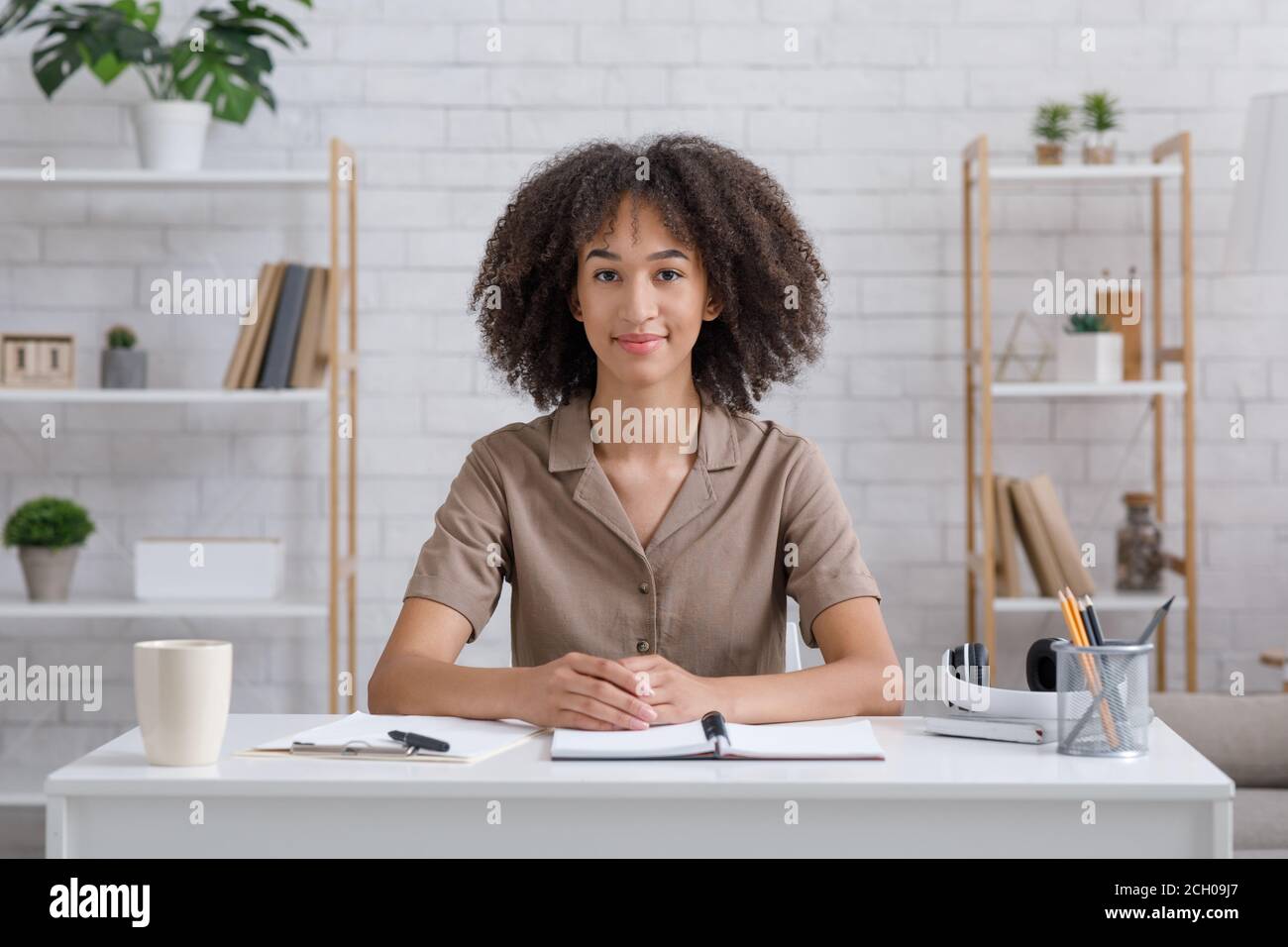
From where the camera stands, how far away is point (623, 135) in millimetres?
3143

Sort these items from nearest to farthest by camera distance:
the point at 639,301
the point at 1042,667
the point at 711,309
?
the point at 1042,667 → the point at 639,301 → the point at 711,309

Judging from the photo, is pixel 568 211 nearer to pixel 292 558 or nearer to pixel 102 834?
pixel 102 834

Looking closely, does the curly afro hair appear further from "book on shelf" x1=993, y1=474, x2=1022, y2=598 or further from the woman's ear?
"book on shelf" x1=993, y1=474, x2=1022, y2=598

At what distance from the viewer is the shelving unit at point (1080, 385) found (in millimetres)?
2875

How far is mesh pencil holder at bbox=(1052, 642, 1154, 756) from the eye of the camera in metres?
1.21

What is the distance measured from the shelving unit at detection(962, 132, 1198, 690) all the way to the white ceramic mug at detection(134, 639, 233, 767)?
6.55 feet

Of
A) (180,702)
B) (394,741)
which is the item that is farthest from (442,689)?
(180,702)

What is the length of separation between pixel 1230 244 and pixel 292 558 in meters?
2.13

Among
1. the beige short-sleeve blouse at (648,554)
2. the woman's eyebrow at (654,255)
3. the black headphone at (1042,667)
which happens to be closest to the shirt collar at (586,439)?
the beige short-sleeve blouse at (648,554)

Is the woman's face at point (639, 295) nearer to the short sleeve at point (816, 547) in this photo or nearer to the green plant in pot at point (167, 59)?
the short sleeve at point (816, 547)

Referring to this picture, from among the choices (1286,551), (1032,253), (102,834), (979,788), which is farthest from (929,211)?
(102,834)

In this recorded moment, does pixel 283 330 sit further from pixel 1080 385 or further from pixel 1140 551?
pixel 1140 551

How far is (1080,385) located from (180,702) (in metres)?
2.19
